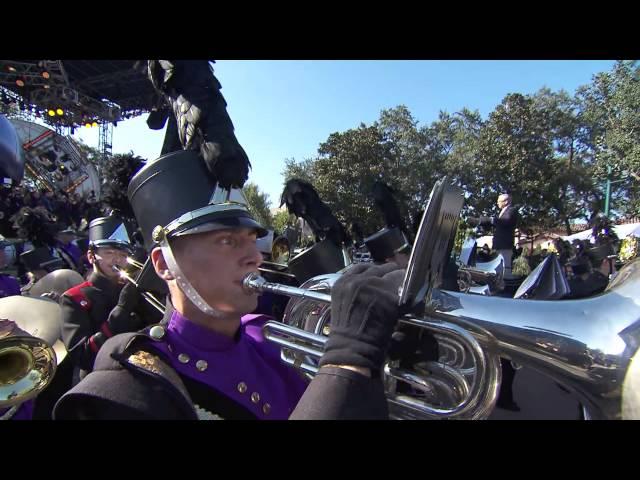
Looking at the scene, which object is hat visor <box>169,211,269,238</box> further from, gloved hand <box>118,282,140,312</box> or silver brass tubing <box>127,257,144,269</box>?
silver brass tubing <box>127,257,144,269</box>

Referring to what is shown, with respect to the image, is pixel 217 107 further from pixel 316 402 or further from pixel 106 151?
pixel 106 151

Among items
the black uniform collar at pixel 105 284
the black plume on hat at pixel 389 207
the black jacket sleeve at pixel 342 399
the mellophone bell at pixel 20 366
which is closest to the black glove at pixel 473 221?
the black plume on hat at pixel 389 207

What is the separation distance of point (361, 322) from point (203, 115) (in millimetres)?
1568

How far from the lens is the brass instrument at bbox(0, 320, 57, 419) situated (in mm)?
1824

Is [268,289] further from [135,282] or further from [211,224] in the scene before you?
[135,282]

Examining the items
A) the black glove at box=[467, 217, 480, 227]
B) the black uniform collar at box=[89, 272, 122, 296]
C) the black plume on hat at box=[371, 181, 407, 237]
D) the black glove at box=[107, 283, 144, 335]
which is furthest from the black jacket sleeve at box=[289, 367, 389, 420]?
the black glove at box=[467, 217, 480, 227]

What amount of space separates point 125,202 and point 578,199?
30.5 m

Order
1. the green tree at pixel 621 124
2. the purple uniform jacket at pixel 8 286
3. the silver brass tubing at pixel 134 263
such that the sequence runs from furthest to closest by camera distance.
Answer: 1. the green tree at pixel 621 124
2. the purple uniform jacket at pixel 8 286
3. the silver brass tubing at pixel 134 263

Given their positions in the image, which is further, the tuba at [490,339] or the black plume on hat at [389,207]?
the black plume on hat at [389,207]

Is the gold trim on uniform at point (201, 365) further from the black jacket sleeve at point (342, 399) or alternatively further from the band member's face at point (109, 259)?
the band member's face at point (109, 259)

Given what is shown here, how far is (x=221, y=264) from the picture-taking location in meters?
1.63

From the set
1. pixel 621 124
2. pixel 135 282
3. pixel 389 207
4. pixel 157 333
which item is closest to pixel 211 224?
pixel 157 333

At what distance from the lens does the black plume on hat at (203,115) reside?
211cm

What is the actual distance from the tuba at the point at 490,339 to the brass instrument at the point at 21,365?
119 cm
